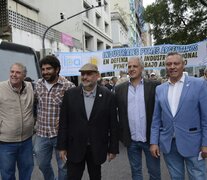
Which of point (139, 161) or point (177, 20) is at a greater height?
point (177, 20)

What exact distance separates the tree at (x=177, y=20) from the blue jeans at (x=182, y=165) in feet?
89.3

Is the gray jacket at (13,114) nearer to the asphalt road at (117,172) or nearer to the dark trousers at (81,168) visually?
the dark trousers at (81,168)

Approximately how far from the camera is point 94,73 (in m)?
4.53

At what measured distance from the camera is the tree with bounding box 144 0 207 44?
3070cm

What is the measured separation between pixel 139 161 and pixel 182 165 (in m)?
0.75

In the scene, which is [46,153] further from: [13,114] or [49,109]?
[13,114]

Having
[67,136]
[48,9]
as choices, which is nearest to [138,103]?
[67,136]

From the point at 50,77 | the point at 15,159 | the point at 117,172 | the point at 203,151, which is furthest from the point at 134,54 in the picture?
the point at 203,151

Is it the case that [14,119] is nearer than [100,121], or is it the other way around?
[100,121]

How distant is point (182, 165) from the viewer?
4.31 meters

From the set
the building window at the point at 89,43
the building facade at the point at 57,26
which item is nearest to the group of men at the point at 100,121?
the building facade at the point at 57,26

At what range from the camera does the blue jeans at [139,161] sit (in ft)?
15.8

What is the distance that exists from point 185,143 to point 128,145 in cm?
90

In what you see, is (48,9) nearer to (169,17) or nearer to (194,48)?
(169,17)
